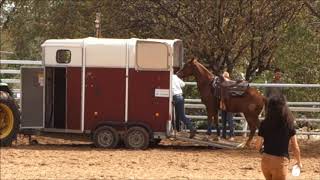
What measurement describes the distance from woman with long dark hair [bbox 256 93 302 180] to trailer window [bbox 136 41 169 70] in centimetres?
672

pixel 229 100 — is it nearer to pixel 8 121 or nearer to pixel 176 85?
pixel 176 85

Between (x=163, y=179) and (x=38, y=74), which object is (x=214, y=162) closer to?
(x=163, y=179)

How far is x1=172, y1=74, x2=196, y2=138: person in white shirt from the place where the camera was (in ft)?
49.2

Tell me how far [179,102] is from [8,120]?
3792 mm

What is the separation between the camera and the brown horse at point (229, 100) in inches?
586

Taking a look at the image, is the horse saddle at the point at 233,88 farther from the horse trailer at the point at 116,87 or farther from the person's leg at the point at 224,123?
the horse trailer at the point at 116,87

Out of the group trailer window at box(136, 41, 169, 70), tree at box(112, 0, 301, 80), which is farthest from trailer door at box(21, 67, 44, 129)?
tree at box(112, 0, 301, 80)

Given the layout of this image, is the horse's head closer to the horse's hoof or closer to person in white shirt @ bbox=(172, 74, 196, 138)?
person in white shirt @ bbox=(172, 74, 196, 138)

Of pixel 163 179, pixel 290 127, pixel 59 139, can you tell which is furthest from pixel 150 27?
pixel 290 127

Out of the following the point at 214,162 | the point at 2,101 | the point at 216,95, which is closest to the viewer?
the point at 214,162

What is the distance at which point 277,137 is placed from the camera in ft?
25.2

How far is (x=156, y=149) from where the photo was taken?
48.3 ft

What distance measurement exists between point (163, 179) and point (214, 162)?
8.27ft

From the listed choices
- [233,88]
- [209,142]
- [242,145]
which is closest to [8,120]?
[209,142]
